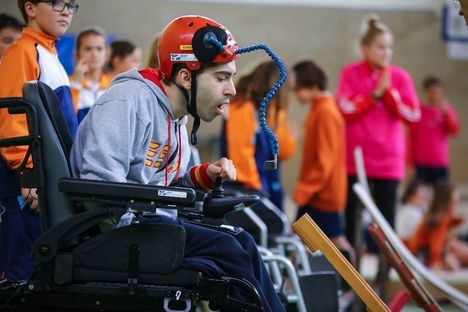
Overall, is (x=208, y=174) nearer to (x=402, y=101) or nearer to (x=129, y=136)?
(x=129, y=136)

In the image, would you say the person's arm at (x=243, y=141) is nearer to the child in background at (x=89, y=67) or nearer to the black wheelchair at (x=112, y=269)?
the child in background at (x=89, y=67)

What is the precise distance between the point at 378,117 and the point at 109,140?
137 inches

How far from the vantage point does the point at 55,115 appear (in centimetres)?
317

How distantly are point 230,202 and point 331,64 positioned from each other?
8252 mm

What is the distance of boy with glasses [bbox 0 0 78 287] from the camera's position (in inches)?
141

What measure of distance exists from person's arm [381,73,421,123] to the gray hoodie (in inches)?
118

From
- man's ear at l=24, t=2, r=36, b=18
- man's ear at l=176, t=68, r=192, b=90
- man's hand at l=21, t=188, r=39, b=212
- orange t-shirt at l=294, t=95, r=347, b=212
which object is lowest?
orange t-shirt at l=294, t=95, r=347, b=212

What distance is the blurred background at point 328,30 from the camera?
33.7 feet

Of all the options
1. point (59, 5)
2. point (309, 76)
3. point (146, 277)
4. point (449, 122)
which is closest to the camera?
point (146, 277)

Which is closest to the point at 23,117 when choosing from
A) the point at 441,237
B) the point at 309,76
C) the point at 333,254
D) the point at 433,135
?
the point at 333,254

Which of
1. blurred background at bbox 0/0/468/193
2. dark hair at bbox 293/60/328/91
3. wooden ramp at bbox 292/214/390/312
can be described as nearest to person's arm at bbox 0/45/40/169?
wooden ramp at bbox 292/214/390/312

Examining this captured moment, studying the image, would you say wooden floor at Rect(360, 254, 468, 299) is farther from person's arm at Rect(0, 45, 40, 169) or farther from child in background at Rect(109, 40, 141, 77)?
person's arm at Rect(0, 45, 40, 169)

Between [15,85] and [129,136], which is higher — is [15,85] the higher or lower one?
the higher one

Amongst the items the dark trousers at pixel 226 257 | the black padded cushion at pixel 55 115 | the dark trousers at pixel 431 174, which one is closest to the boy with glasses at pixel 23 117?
the black padded cushion at pixel 55 115
